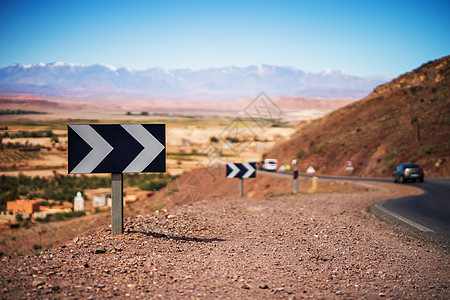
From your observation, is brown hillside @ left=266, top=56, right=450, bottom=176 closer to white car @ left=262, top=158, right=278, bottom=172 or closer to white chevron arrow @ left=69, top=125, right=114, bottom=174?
white car @ left=262, top=158, right=278, bottom=172

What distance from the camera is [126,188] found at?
38.8 meters

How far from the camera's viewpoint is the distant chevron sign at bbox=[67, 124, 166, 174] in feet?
21.3

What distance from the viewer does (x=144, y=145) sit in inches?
260

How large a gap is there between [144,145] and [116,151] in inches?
16.9

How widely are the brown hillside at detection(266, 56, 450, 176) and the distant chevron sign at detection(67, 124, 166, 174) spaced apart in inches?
1701

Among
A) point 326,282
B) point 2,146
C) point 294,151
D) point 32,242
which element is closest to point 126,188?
point 2,146

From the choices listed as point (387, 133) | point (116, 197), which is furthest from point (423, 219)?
point (387, 133)

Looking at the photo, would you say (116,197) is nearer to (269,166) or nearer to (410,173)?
(410,173)

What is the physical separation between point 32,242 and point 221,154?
10277 millimetres

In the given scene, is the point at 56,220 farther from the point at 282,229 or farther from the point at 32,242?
the point at 282,229

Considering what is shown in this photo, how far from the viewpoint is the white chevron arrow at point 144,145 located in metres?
6.58

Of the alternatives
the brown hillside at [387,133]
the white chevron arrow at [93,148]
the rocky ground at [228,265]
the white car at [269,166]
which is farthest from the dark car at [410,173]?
the white chevron arrow at [93,148]

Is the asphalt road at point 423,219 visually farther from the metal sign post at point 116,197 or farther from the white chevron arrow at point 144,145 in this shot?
the metal sign post at point 116,197

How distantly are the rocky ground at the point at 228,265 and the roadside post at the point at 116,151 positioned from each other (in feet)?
2.55
